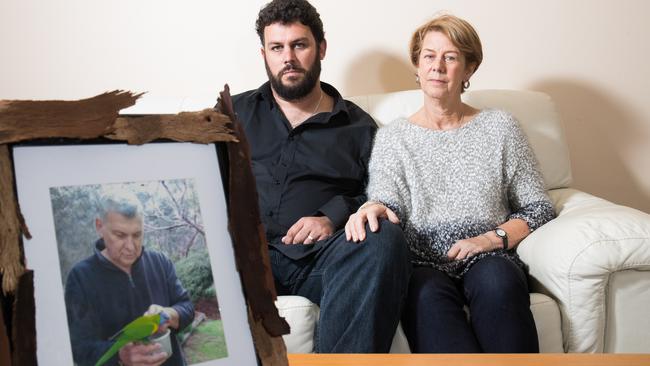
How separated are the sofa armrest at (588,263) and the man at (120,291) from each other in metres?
0.97

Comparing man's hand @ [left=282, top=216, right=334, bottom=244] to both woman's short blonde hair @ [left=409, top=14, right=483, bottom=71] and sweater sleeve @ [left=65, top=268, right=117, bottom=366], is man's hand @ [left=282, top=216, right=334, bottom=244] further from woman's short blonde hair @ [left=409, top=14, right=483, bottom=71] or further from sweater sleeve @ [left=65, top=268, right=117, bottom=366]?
sweater sleeve @ [left=65, top=268, right=117, bottom=366]

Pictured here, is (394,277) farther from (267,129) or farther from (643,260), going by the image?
(267,129)

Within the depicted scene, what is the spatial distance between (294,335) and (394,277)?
257 mm

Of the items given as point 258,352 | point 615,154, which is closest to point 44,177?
point 258,352

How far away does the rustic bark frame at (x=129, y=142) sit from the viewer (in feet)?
1.52

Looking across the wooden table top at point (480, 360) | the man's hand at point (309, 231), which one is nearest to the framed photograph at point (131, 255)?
the wooden table top at point (480, 360)

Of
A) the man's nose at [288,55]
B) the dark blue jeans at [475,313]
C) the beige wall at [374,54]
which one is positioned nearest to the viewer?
the dark blue jeans at [475,313]

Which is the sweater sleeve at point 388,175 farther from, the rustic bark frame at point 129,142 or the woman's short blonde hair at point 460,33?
the rustic bark frame at point 129,142

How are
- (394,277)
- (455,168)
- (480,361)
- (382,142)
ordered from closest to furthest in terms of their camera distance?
(480,361) → (394,277) → (455,168) → (382,142)

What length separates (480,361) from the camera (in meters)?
0.78

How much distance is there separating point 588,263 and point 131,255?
103cm

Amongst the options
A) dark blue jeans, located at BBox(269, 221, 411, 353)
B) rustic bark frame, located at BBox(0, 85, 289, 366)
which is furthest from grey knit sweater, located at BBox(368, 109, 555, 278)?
rustic bark frame, located at BBox(0, 85, 289, 366)

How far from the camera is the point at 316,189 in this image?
1588mm

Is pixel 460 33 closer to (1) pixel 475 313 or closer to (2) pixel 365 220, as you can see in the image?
(2) pixel 365 220
